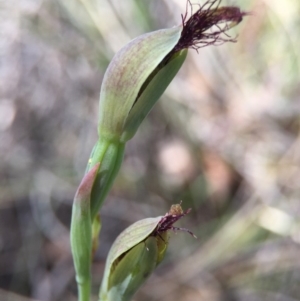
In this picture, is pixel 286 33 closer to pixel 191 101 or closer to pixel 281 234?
pixel 191 101

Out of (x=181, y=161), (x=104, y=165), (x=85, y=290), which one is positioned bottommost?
(x=181, y=161)

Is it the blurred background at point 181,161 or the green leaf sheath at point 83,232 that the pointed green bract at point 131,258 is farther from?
the blurred background at point 181,161

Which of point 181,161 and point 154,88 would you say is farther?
point 181,161

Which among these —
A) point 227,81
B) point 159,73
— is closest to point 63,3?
point 227,81

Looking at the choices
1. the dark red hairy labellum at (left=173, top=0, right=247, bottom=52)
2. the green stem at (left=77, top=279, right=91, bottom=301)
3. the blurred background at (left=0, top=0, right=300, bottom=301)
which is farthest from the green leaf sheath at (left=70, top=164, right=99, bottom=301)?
the blurred background at (left=0, top=0, right=300, bottom=301)

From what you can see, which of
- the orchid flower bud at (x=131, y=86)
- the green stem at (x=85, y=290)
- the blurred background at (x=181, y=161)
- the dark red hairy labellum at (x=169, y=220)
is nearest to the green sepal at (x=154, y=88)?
the orchid flower bud at (x=131, y=86)

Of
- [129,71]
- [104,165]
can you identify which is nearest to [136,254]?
[104,165]

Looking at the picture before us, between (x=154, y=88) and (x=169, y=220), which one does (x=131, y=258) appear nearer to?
(x=169, y=220)
